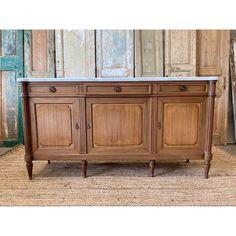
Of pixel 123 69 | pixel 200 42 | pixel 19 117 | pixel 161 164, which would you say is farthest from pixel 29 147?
pixel 200 42

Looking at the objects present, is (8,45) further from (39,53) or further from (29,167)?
(29,167)

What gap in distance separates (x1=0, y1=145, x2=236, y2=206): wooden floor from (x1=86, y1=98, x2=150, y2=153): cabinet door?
291 millimetres

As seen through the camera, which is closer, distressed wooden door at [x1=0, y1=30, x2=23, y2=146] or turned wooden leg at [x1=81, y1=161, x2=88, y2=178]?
turned wooden leg at [x1=81, y1=161, x2=88, y2=178]

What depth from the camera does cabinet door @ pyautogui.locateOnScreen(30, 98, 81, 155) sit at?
78.2 inches

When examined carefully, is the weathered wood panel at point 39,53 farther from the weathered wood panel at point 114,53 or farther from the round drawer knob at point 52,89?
the round drawer knob at point 52,89

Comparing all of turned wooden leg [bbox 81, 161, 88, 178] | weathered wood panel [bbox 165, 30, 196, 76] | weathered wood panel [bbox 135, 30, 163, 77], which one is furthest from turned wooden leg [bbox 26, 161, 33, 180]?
weathered wood panel [bbox 165, 30, 196, 76]

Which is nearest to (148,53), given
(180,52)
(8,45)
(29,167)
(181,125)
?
(180,52)

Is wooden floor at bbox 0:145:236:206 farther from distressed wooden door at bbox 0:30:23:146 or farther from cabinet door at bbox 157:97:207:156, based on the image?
distressed wooden door at bbox 0:30:23:146

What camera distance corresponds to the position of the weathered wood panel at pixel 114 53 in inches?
129

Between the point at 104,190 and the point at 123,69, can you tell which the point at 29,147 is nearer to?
the point at 104,190

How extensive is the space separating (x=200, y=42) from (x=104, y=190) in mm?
2495

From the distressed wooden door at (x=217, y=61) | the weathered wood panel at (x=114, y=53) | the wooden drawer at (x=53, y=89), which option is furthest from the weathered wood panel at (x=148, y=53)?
the wooden drawer at (x=53, y=89)
